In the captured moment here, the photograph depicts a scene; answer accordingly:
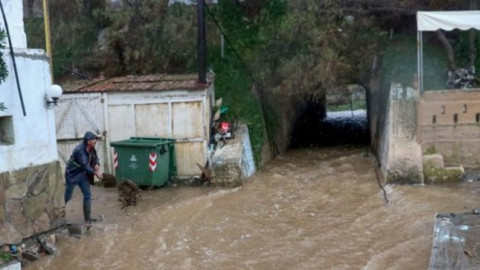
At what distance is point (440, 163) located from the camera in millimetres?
12500

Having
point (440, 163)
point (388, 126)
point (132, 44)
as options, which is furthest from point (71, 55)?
point (440, 163)

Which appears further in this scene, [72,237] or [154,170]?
[154,170]

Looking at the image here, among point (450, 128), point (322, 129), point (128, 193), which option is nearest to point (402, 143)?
point (450, 128)

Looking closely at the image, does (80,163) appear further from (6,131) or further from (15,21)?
(15,21)

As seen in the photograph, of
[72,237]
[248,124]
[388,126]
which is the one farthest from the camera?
[248,124]

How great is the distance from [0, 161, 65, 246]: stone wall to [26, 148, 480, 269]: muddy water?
0.50 m

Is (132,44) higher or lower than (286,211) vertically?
higher

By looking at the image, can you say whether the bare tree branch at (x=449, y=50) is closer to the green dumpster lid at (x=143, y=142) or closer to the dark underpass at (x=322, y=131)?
the dark underpass at (x=322, y=131)

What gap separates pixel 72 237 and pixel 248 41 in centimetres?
1006

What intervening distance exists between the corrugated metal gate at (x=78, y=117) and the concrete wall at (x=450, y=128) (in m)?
8.19

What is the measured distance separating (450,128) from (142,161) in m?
7.54

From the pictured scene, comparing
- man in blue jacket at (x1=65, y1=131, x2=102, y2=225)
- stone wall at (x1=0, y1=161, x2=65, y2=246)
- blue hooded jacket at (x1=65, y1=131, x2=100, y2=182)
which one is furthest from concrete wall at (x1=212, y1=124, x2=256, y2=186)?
stone wall at (x1=0, y1=161, x2=65, y2=246)

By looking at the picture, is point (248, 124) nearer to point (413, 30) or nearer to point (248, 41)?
point (248, 41)

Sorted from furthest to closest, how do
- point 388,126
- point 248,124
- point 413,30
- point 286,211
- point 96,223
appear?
1. point 413,30
2. point 248,124
3. point 388,126
4. point 286,211
5. point 96,223
